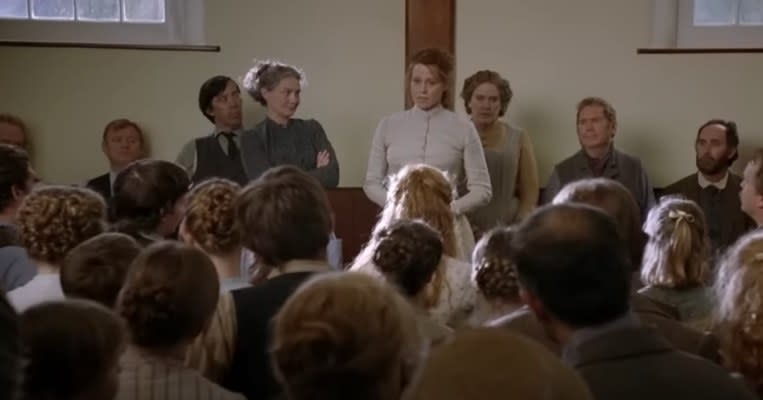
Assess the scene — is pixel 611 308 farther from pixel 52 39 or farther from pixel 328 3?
pixel 52 39

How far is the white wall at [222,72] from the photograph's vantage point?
6.06 m

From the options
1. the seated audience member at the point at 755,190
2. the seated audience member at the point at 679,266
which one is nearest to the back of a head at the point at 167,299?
the seated audience member at the point at 679,266

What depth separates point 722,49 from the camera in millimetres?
5977

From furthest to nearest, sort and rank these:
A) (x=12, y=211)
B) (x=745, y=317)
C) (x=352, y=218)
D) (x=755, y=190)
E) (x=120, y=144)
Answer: (x=352, y=218), (x=120, y=144), (x=755, y=190), (x=12, y=211), (x=745, y=317)

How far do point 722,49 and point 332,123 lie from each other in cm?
229

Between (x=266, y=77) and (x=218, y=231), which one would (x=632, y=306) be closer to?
(x=218, y=231)

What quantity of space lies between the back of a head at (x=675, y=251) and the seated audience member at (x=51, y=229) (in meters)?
1.37

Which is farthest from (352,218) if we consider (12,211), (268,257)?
(268,257)

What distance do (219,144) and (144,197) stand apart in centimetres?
238

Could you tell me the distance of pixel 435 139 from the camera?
4.43 metres

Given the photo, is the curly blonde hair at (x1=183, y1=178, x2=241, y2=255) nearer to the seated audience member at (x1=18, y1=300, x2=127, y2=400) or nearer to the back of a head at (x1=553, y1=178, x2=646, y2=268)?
the back of a head at (x1=553, y1=178, x2=646, y2=268)

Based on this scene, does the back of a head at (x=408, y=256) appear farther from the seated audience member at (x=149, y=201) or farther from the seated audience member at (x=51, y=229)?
the seated audience member at (x=51, y=229)

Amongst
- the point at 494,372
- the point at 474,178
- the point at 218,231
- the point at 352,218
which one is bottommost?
the point at 352,218

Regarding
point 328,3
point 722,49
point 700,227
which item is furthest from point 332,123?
point 700,227
